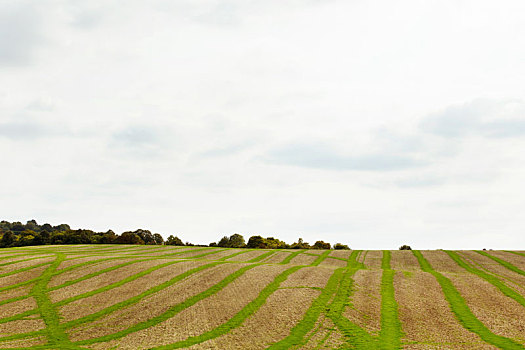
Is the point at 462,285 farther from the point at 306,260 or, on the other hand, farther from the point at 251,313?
the point at 306,260

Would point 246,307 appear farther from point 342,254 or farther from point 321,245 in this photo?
point 321,245

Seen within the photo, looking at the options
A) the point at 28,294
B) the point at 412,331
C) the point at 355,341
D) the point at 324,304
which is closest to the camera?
the point at 355,341

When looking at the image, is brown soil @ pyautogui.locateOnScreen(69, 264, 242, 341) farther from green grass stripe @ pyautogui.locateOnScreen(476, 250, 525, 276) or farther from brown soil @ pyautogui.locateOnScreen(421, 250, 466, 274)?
green grass stripe @ pyautogui.locateOnScreen(476, 250, 525, 276)

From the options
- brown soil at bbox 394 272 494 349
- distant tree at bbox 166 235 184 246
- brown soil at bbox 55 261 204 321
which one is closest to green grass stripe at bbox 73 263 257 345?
brown soil at bbox 55 261 204 321

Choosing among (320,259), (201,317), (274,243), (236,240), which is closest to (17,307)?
(201,317)

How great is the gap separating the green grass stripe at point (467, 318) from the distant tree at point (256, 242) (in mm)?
79429

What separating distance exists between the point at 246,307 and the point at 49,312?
63.6 feet

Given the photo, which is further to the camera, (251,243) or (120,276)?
(251,243)

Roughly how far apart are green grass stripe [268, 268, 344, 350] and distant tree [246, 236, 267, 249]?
79.4m

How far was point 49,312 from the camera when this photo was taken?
36188 millimetres

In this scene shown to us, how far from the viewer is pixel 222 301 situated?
37.0 m

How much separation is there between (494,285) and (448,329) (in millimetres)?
20056

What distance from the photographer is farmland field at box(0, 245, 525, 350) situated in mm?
28188

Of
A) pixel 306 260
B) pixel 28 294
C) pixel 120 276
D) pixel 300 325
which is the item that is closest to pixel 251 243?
pixel 306 260
